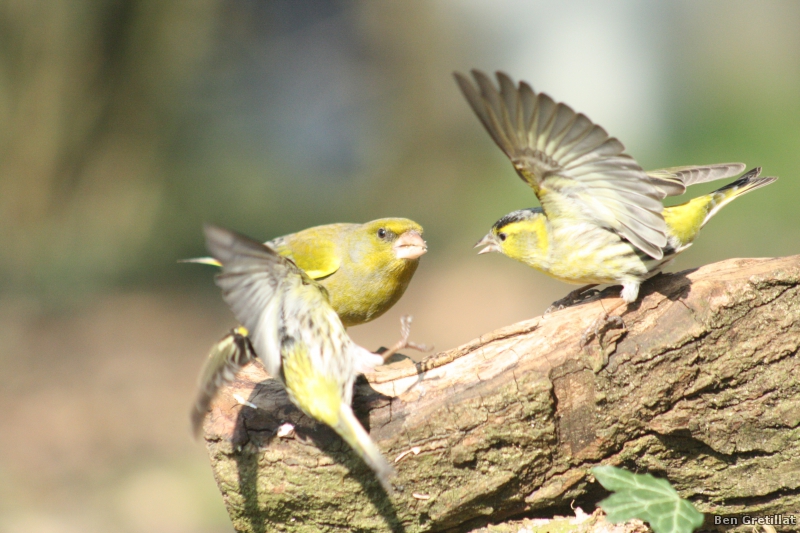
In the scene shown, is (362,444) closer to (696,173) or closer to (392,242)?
(392,242)

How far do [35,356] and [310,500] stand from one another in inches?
289

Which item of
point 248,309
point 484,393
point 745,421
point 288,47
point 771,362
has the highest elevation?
point 288,47

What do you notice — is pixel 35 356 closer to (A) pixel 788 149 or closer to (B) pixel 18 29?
(B) pixel 18 29

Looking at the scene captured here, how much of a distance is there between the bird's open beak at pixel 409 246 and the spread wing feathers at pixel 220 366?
1216 millimetres

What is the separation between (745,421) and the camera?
3.18m

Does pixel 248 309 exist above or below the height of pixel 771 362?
above

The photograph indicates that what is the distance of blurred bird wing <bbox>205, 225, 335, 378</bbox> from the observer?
3.09 m

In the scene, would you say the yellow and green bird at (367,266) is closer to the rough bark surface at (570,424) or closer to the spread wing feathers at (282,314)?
the spread wing feathers at (282,314)

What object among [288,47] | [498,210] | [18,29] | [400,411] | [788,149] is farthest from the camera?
[288,47]

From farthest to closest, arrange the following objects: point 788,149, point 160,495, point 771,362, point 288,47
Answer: point 288,47
point 788,149
point 160,495
point 771,362

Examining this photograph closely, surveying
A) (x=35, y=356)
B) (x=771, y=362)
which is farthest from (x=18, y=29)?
(x=771, y=362)

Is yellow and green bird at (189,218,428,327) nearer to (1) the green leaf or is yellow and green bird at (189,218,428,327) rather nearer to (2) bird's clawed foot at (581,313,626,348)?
(2) bird's clawed foot at (581,313,626,348)

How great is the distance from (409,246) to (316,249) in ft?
2.24

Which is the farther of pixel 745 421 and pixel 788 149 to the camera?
pixel 788 149
